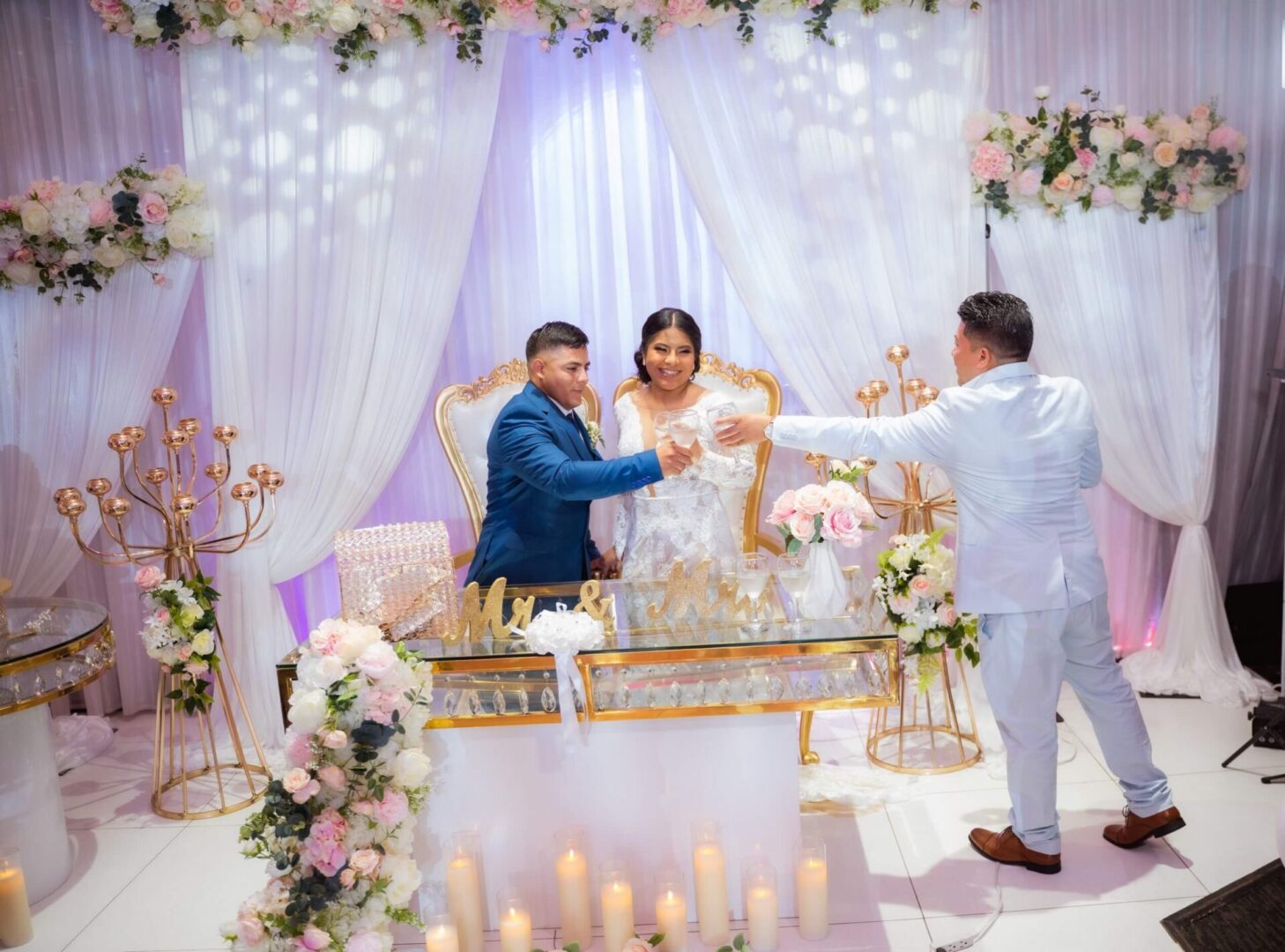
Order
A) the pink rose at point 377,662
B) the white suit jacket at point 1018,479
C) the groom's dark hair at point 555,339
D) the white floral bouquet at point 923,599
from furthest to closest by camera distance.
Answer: the groom's dark hair at point 555,339 → the white floral bouquet at point 923,599 → the white suit jacket at point 1018,479 → the pink rose at point 377,662

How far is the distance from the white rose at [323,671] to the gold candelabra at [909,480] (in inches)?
93.5

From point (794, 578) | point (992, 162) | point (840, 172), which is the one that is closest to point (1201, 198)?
point (992, 162)

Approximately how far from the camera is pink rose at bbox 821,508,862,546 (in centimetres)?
362

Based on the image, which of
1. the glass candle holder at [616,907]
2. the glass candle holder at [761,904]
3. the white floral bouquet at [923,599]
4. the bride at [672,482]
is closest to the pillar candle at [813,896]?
the glass candle holder at [761,904]

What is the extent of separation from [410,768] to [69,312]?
11.1 ft

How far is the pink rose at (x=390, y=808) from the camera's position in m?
3.10

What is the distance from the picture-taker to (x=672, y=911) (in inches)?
128

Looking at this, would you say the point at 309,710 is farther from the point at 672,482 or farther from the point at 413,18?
the point at 413,18

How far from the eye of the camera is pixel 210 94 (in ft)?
16.9

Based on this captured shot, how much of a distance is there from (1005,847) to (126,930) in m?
2.96

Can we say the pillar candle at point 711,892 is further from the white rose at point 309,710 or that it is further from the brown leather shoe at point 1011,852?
the white rose at point 309,710

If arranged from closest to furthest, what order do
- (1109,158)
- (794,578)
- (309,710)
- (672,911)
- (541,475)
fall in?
(309,710), (672,911), (794,578), (541,475), (1109,158)

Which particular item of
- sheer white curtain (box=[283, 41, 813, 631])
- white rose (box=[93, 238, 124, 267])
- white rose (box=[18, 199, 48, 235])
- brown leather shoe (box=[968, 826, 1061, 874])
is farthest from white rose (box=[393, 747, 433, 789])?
white rose (box=[18, 199, 48, 235])

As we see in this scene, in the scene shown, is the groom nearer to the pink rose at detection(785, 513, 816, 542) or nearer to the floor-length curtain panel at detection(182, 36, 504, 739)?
the pink rose at detection(785, 513, 816, 542)
